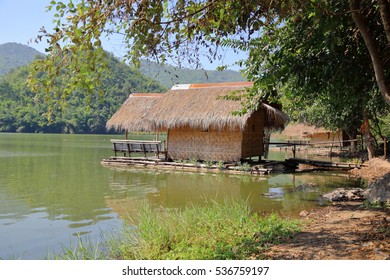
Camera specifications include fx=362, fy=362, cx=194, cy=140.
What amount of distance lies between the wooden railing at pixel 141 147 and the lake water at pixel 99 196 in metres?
1.51

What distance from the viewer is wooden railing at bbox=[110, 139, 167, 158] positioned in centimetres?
1721

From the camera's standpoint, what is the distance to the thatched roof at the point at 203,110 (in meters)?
15.2

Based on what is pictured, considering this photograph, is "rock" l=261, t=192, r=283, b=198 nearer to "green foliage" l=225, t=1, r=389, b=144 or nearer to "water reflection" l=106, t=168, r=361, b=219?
"water reflection" l=106, t=168, r=361, b=219

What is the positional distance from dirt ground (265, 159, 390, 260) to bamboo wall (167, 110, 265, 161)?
9.40 meters

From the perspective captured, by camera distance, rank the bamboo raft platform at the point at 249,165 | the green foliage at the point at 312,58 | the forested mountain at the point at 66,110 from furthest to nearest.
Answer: the forested mountain at the point at 66,110
the bamboo raft platform at the point at 249,165
the green foliage at the point at 312,58

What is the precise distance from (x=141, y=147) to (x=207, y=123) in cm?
397

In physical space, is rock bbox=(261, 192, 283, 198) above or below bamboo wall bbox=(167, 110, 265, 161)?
below

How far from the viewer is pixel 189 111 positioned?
16172 millimetres

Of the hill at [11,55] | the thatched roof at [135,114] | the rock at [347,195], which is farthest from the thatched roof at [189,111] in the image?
the hill at [11,55]

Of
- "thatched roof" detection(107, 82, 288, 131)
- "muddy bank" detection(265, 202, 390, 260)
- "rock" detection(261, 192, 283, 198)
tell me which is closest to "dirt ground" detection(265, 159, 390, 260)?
"muddy bank" detection(265, 202, 390, 260)

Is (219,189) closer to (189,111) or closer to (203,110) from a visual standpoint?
(203,110)

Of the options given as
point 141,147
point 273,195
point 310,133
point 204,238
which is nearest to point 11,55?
point 310,133

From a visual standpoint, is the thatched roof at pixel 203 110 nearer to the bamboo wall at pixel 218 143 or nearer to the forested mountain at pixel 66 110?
the bamboo wall at pixel 218 143
